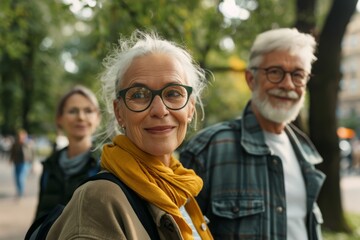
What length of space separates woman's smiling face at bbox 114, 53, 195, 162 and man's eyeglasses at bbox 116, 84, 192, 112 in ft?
0.05

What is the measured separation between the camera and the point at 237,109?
2853 centimetres

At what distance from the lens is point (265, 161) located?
8.87 ft

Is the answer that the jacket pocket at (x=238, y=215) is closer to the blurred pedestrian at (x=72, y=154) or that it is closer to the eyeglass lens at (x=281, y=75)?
the eyeglass lens at (x=281, y=75)

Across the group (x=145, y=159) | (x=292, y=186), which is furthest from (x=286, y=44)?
(x=145, y=159)

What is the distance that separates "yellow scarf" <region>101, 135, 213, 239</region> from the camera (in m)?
1.60

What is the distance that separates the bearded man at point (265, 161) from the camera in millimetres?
2566

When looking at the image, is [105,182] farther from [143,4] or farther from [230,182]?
[143,4]

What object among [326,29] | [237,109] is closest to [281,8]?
[326,29]

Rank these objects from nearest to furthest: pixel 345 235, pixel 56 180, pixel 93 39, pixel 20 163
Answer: pixel 56 180 < pixel 93 39 < pixel 345 235 < pixel 20 163

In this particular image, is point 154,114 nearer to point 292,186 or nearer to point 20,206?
point 292,186

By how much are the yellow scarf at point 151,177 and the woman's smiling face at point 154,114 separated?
0.04 metres

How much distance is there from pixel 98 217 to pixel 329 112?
6.79m

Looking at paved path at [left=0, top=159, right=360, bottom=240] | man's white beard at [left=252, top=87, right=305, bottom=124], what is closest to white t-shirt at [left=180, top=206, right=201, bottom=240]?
man's white beard at [left=252, top=87, right=305, bottom=124]

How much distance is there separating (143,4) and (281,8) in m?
6.34
